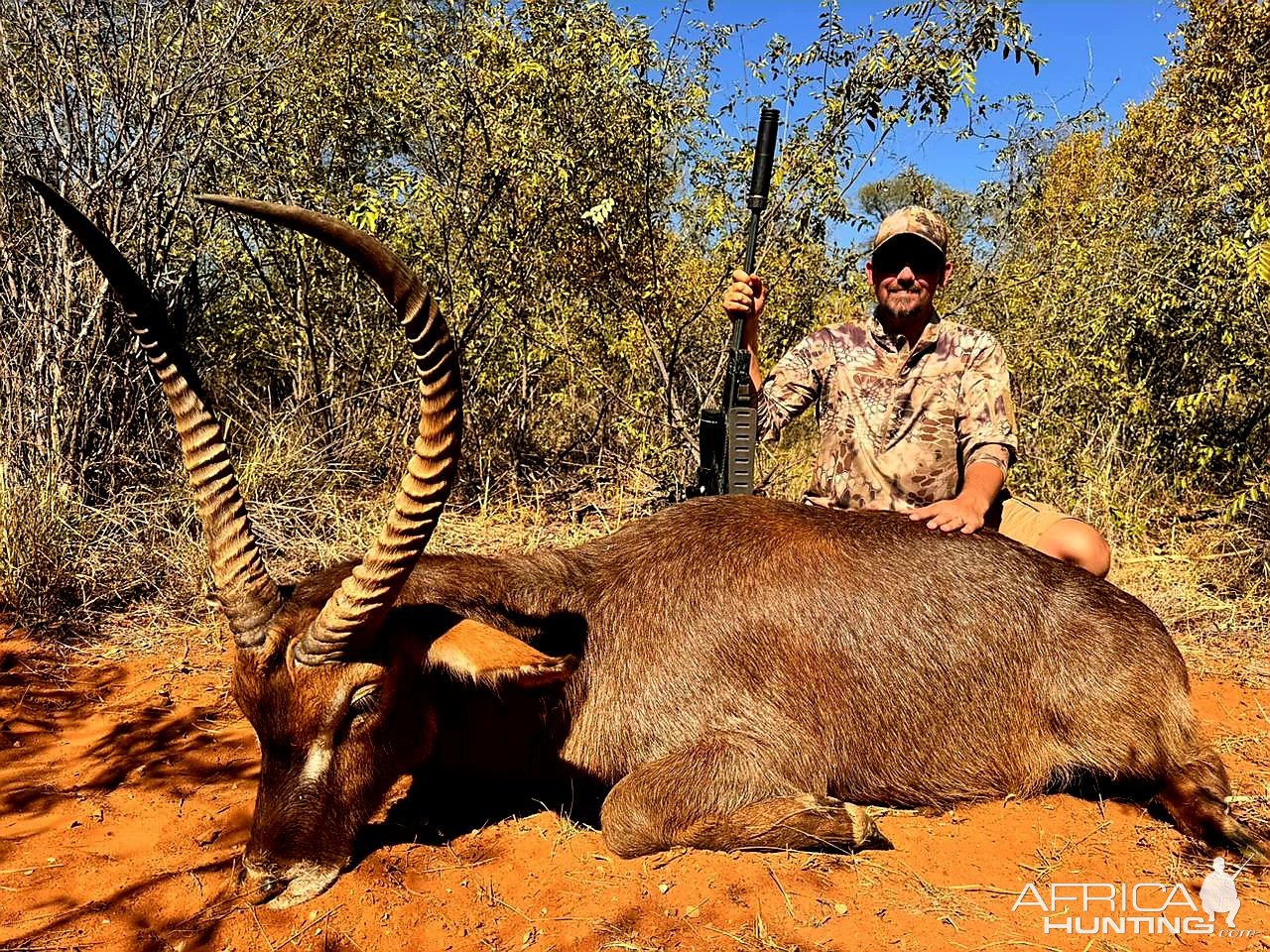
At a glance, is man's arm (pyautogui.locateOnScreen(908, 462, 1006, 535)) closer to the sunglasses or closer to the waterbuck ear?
the sunglasses

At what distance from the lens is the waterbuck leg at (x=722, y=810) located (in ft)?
9.91

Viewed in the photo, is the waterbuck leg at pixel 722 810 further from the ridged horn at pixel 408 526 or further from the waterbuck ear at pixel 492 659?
the ridged horn at pixel 408 526

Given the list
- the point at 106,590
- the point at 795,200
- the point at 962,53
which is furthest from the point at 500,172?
the point at 106,590

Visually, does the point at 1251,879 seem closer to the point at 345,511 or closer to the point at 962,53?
the point at 962,53

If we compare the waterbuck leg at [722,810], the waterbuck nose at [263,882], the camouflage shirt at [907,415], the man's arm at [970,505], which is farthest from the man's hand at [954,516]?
the waterbuck nose at [263,882]

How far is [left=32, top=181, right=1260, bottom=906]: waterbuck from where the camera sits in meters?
2.81

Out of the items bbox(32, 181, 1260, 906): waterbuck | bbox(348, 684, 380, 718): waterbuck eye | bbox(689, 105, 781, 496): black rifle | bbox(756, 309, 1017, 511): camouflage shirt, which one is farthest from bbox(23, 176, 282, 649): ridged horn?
bbox(756, 309, 1017, 511): camouflage shirt

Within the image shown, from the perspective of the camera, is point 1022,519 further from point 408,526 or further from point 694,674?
point 408,526

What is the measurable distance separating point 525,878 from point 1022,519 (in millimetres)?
3109

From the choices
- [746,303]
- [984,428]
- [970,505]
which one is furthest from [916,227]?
[970,505]

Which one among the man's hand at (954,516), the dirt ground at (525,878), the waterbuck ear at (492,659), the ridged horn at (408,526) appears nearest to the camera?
the ridged horn at (408,526)

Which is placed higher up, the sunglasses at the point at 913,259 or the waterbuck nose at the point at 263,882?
the sunglasses at the point at 913,259

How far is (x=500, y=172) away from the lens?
669 cm

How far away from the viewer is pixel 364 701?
113 inches
